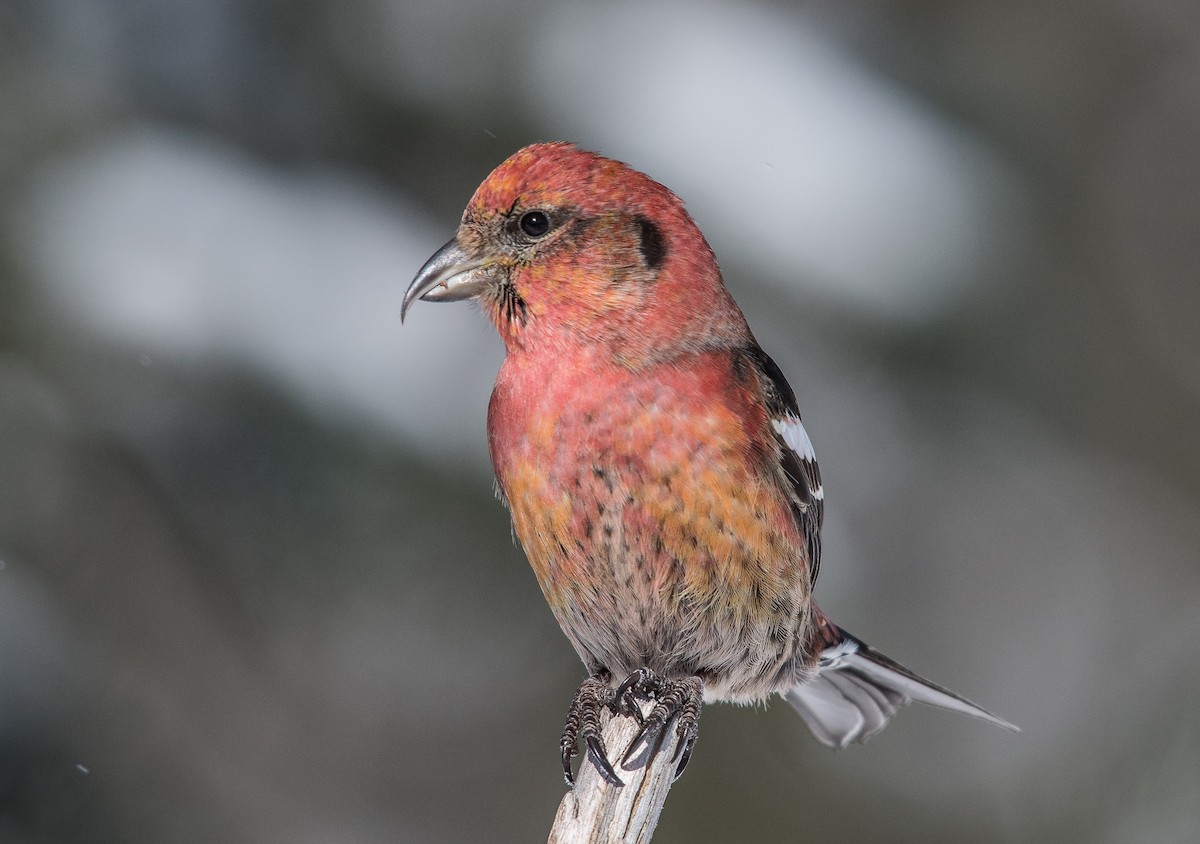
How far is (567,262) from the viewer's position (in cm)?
210

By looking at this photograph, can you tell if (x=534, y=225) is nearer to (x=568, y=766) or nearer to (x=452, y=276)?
(x=452, y=276)

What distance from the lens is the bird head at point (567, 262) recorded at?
2.09 meters

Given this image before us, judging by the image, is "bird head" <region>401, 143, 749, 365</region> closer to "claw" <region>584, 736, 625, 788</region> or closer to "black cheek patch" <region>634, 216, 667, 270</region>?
"black cheek patch" <region>634, 216, 667, 270</region>

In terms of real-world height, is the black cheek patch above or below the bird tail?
above

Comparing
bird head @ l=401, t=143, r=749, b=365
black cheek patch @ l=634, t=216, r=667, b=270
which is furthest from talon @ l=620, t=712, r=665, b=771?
black cheek patch @ l=634, t=216, r=667, b=270

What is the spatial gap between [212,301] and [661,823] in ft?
7.97

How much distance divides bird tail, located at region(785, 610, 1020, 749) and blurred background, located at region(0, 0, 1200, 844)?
1.13m

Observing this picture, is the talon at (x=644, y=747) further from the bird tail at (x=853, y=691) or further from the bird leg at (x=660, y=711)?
the bird tail at (x=853, y=691)

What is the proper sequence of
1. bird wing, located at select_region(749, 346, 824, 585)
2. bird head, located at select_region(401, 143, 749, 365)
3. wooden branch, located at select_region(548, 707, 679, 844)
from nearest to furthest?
wooden branch, located at select_region(548, 707, 679, 844)
bird head, located at select_region(401, 143, 749, 365)
bird wing, located at select_region(749, 346, 824, 585)

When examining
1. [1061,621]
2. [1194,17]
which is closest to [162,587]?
[1061,621]

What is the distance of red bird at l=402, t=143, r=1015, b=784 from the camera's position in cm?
203

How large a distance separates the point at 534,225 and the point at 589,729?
929 mm

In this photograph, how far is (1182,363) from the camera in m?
4.49

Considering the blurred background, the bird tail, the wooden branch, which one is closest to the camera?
the wooden branch
